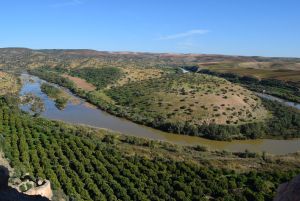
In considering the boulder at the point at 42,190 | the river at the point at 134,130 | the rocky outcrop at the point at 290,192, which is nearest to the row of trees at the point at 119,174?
the boulder at the point at 42,190

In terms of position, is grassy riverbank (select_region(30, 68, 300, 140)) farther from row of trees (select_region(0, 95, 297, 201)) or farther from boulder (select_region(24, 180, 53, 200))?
boulder (select_region(24, 180, 53, 200))

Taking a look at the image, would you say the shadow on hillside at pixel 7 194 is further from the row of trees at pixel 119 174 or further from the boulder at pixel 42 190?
the row of trees at pixel 119 174

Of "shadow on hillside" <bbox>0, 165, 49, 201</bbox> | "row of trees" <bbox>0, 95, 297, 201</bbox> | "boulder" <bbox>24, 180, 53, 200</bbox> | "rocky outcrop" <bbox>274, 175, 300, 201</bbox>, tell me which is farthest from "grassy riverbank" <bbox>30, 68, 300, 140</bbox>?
"rocky outcrop" <bbox>274, 175, 300, 201</bbox>

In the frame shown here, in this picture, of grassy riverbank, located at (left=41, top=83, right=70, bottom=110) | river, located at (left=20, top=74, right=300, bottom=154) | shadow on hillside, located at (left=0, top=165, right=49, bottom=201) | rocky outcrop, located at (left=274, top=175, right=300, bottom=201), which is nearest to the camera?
rocky outcrop, located at (left=274, top=175, right=300, bottom=201)

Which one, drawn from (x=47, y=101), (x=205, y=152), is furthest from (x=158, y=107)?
(x=205, y=152)

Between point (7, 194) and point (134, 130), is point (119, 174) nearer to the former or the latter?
point (7, 194)

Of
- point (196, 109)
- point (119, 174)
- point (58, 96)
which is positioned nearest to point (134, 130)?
point (196, 109)

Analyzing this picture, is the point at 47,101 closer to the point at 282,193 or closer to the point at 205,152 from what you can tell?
the point at 205,152
